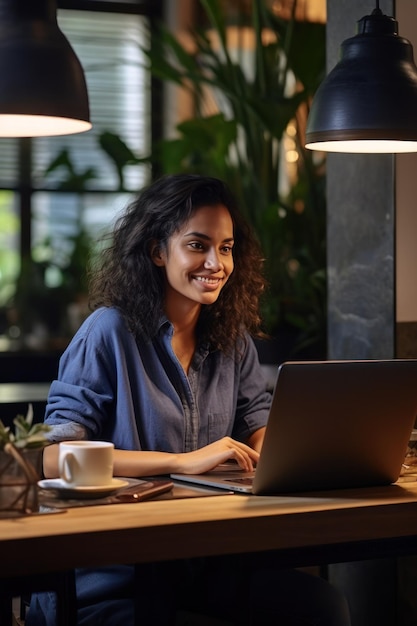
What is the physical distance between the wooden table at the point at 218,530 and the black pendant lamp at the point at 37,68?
0.90 m

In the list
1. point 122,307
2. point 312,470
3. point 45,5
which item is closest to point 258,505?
point 312,470

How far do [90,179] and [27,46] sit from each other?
452 centimetres

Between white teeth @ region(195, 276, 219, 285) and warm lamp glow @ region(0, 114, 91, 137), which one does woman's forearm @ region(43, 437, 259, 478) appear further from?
warm lamp glow @ region(0, 114, 91, 137)

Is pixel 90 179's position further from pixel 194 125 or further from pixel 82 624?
pixel 82 624

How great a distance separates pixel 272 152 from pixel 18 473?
289cm

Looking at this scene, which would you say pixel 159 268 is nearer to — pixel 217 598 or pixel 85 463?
pixel 85 463

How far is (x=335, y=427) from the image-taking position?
214 cm

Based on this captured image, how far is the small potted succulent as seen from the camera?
193 centimetres

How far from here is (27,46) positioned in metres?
2.49

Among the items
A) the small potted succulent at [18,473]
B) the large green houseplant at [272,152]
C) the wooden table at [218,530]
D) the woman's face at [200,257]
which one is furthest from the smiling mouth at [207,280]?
the large green houseplant at [272,152]

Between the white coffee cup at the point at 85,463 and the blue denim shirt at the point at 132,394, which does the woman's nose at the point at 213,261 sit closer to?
the blue denim shirt at the point at 132,394

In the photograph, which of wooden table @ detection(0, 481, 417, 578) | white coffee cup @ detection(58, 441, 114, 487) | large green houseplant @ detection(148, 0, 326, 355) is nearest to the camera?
wooden table @ detection(0, 481, 417, 578)

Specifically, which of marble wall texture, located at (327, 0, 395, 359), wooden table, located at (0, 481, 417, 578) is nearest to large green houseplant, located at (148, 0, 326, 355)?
marble wall texture, located at (327, 0, 395, 359)

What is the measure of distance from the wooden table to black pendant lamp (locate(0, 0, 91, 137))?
35.4 inches
